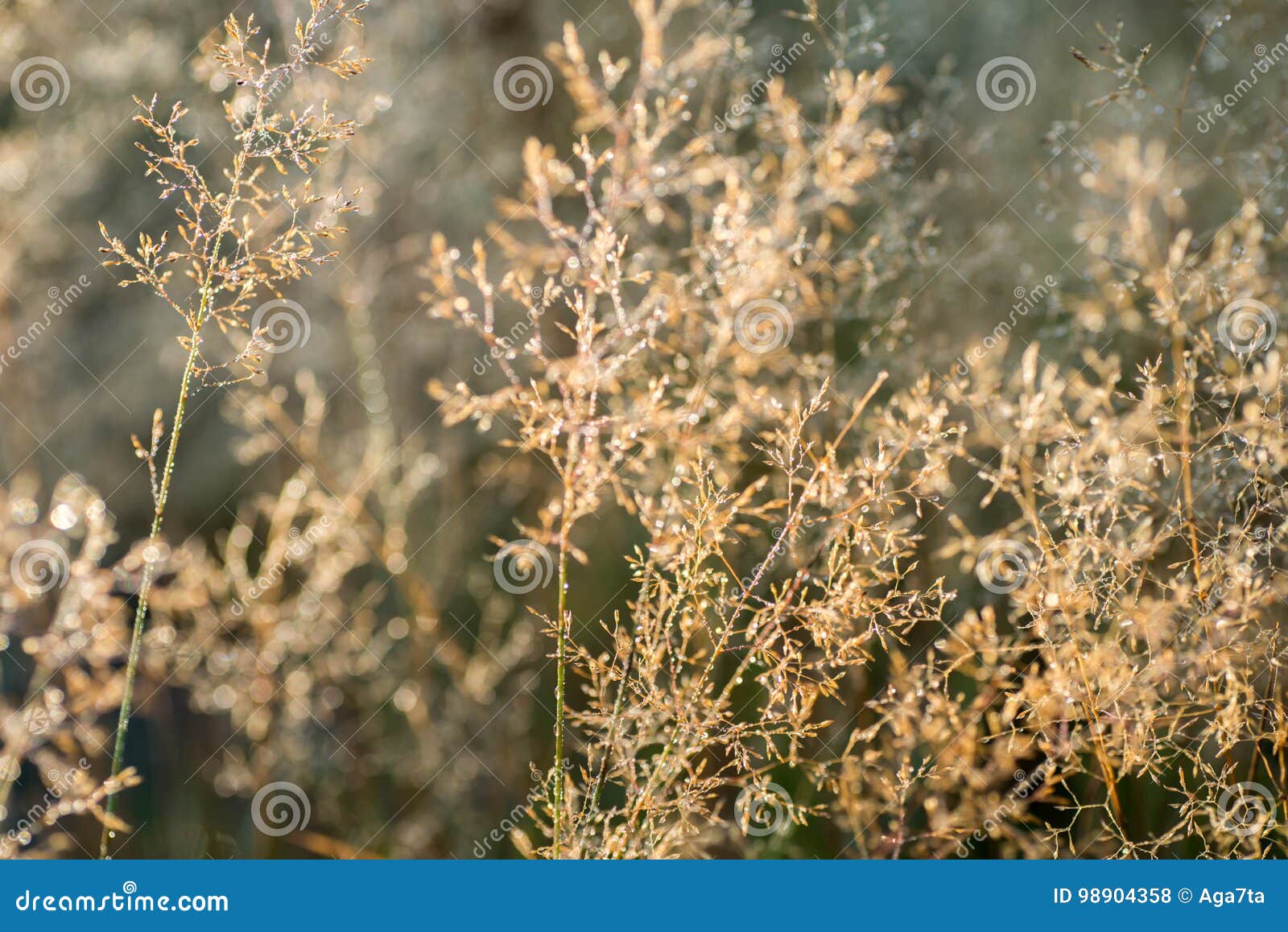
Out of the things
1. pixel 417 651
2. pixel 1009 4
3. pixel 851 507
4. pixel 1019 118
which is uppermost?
pixel 1009 4

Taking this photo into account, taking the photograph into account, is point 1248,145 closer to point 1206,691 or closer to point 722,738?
point 1206,691

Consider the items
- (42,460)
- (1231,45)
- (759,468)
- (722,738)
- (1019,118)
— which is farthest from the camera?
(42,460)

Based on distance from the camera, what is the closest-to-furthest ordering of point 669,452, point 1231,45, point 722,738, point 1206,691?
point 722,738, point 1206,691, point 1231,45, point 669,452

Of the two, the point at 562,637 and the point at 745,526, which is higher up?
the point at 745,526

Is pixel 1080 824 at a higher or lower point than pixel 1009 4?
lower

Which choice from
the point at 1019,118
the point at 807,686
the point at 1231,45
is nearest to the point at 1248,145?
the point at 1231,45

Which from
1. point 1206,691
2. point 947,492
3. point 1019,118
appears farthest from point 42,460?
point 1206,691

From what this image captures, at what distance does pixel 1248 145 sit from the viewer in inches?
94.4

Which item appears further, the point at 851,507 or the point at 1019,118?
the point at 1019,118

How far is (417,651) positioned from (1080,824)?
1.68m

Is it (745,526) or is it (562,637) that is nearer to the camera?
(562,637)

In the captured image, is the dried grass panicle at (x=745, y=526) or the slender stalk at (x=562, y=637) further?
the dried grass panicle at (x=745, y=526)

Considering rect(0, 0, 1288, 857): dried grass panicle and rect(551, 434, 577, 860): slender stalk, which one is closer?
rect(551, 434, 577, 860): slender stalk

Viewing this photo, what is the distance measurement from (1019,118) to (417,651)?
2.28 m
